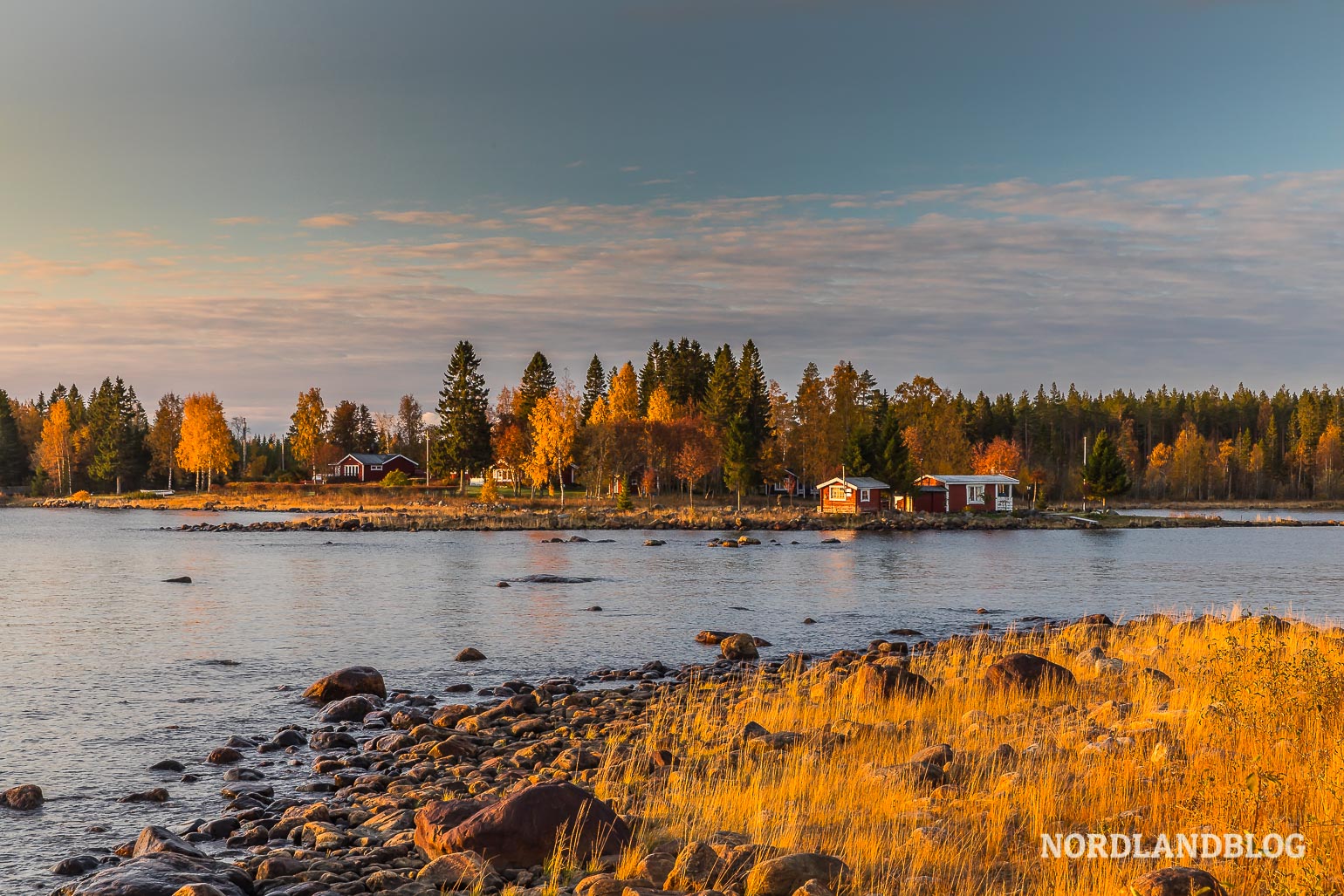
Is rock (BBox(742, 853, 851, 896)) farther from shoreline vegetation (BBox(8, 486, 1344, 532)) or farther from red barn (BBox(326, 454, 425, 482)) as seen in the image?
red barn (BBox(326, 454, 425, 482))

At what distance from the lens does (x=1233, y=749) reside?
11.1 meters

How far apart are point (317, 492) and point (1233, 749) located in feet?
370

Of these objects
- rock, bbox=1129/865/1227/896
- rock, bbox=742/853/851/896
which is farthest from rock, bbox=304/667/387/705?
rock, bbox=1129/865/1227/896

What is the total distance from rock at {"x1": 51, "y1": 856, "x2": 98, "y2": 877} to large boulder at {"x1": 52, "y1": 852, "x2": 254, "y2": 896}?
742mm

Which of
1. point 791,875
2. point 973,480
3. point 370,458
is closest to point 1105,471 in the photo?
point 973,480

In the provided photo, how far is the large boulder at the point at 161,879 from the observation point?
870cm

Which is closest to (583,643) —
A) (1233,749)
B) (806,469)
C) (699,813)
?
(699,813)

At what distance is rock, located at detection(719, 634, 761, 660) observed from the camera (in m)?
25.1

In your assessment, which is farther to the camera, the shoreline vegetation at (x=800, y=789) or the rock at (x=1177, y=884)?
the shoreline vegetation at (x=800, y=789)

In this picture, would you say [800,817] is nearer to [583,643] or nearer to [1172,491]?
[583,643]

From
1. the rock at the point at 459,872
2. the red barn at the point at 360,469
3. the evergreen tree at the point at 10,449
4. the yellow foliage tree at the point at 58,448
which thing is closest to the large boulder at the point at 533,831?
the rock at the point at 459,872

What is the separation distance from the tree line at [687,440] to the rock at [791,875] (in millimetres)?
89943

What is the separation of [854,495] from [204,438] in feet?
270

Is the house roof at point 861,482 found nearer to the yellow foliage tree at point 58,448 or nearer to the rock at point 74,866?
the rock at point 74,866
